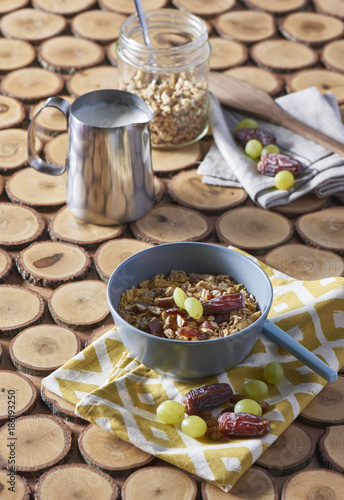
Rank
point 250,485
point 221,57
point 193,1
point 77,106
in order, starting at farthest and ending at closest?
point 193,1
point 221,57
point 77,106
point 250,485

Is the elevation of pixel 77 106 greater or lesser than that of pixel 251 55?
greater

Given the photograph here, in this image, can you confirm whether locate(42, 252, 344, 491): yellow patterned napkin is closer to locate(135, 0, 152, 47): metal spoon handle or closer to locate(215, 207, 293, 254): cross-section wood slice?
locate(215, 207, 293, 254): cross-section wood slice

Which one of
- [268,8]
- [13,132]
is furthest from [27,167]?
[268,8]

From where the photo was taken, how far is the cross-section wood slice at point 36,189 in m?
1.34

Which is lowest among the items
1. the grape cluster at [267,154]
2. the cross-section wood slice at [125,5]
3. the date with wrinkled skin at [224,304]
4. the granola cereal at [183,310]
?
the grape cluster at [267,154]

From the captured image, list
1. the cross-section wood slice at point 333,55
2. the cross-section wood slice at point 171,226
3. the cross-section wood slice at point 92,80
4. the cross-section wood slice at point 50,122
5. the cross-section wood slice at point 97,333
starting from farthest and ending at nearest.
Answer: the cross-section wood slice at point 333,55
the cross-section wood slice at point 92,80
the cross-section wood slice at point 50,122
the cross-section wood slice at point 171,226
the cross-section wood slice at point 97,333

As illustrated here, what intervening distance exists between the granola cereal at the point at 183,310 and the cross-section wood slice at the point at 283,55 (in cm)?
78

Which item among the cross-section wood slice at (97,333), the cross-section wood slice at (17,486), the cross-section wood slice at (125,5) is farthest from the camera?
the cross-section wood slice at (125,5)

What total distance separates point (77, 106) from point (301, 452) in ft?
2.21

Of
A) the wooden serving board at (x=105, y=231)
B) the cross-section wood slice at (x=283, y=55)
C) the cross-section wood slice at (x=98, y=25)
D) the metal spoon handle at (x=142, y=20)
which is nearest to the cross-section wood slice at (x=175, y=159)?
the wooden serving board at (x=105, y=231)

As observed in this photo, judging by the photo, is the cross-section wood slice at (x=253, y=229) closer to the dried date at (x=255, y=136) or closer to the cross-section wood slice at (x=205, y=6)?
the dried date at (x=255, y=136)

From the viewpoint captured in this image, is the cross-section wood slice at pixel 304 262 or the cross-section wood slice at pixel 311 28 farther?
the cross-section wood slice at pixel 311 28

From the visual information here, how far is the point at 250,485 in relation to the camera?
2.88ft

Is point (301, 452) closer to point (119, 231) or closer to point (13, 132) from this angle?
A: point (119, 231)
